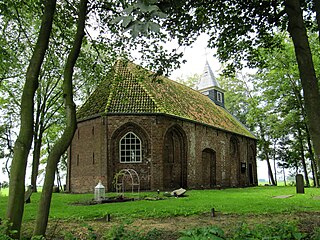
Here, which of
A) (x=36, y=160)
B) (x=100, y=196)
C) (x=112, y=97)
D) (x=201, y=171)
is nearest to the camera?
(x=100, y=196)

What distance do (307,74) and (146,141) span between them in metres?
15.4

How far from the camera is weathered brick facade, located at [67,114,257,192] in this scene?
19875 mm

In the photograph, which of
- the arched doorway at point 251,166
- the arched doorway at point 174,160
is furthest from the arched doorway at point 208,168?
the arched doorway at point 251,166

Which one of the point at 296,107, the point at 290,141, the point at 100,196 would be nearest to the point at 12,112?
the point at 100,196

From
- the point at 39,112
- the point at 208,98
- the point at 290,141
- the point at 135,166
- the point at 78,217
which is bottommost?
the point at 78,217

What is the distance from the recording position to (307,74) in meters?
5.69

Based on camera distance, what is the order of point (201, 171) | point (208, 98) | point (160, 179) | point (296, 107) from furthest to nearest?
1. point (208, 98)
2. point (296, 107)
3. point (201, 171)
4. point (160, 179)

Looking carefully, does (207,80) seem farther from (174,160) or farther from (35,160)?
(35,160)

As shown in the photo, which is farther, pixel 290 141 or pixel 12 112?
pixel 290 141

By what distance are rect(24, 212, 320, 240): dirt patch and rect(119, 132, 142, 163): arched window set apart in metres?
11.6

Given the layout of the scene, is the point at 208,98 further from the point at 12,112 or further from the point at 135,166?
the point at 12,112

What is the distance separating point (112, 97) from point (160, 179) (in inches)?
258

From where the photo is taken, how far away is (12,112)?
2719cm

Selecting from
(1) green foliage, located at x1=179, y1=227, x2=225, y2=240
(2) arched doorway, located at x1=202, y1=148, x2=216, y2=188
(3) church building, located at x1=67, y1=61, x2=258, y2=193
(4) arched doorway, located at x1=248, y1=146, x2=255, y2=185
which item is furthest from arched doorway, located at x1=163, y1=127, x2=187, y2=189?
(1) green foliage, located at x1=179, y1=227, x2=225, y2=240
